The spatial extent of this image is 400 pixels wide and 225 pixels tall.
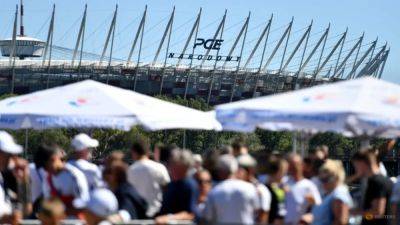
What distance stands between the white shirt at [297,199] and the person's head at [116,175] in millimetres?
2010

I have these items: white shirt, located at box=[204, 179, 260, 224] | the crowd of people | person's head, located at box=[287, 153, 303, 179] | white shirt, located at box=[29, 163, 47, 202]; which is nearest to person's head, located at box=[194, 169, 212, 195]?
the crowd of people

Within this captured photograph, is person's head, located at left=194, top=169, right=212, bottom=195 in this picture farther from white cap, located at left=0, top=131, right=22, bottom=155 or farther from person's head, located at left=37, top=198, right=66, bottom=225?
person's head, located at left=37, top=198, right=66, bottom=225

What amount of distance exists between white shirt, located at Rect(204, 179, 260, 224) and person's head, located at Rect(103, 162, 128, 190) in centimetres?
145

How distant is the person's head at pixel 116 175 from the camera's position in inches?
465

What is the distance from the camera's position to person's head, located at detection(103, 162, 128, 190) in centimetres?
1180

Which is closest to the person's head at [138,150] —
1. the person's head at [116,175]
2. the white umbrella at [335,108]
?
the white umbrella at [335,108]

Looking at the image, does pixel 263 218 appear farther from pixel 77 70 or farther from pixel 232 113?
pixel 77 70

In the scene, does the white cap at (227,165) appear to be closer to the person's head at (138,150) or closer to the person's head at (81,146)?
A: the person's head at (138,150)

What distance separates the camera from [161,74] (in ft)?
427

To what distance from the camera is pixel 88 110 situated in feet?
52.4

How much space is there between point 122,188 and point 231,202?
1.81 m

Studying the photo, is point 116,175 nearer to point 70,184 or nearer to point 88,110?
point 70,184

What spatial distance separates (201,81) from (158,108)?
4553 inches

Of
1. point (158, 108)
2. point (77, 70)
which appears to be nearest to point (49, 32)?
point (77, 70)
